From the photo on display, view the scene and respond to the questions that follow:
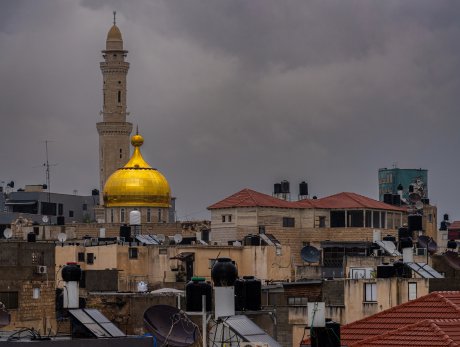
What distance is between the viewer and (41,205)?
409 feet

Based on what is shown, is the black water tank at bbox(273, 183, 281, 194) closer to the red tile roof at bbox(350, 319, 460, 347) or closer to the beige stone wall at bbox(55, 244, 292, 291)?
the beige stone wall at bbox(55, 244, 292, 291)

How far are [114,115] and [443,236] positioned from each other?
2430 centimetres

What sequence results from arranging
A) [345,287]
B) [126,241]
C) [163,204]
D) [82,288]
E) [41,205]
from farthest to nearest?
[41,205] < [163,204] < [126,241] < [82,288] < [345,287]

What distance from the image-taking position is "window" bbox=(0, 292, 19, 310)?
53.1 m

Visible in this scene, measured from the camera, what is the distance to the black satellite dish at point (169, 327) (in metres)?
38.2

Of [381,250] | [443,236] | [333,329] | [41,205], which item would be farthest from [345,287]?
[41,205]

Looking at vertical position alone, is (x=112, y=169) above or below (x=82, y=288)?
above

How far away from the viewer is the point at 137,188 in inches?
4358

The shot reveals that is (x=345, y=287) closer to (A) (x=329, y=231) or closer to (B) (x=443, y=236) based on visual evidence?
(A) (x=329, y=231)

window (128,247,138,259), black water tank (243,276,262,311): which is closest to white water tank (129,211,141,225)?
window (128,247,138,259)

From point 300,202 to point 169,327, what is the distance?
56.8 m

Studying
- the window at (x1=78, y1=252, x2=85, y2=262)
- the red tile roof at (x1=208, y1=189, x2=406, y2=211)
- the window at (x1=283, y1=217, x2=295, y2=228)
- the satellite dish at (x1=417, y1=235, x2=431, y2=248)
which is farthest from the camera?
the window at (x1=283, y1=217, x2=295, y2=228)

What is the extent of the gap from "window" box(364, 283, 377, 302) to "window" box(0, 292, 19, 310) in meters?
10.6

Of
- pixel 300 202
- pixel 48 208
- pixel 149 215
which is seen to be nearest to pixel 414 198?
pixel 300 202
